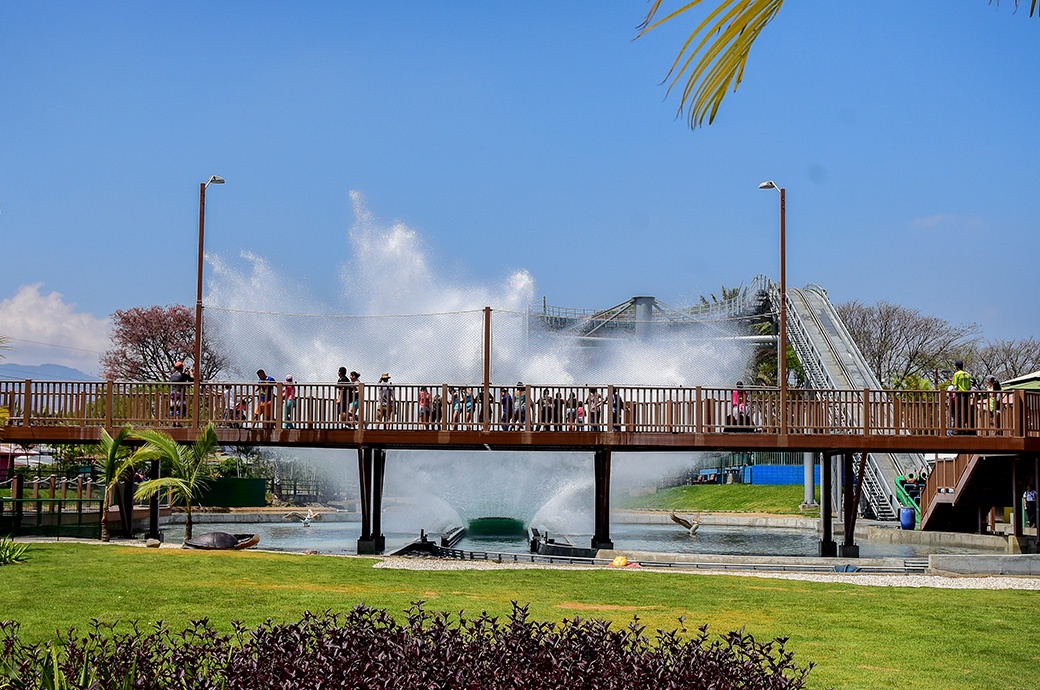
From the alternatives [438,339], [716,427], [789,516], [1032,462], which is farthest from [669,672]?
[789,516]

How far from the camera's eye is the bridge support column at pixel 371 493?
26188mm

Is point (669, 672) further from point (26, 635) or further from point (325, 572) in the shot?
point (325, 572)

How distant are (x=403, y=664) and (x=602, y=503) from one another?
19.6 m

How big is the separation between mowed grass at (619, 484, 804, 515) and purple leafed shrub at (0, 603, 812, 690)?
1670 inches

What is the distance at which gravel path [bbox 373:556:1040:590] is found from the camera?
61.5ft

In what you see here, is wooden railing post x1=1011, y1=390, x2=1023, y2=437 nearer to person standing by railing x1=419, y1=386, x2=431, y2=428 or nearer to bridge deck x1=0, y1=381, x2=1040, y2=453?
bridge deck x1=0, y1=381, x2=1040, y2=453

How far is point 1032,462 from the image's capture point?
28391 millimetres

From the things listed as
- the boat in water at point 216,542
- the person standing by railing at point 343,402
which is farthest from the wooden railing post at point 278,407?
the boat in water at point 216,542

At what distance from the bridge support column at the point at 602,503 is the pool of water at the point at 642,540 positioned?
193cm

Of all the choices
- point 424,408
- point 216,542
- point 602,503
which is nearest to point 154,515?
point 216,542

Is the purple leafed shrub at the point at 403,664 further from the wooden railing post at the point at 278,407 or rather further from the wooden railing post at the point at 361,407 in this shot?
the wooden railing post at the point at 278,407

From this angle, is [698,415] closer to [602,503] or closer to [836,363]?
[602,503]

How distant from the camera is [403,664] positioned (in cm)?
697

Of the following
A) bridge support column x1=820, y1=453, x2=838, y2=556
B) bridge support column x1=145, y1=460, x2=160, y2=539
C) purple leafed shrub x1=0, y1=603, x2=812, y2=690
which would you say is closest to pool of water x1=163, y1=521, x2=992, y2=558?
bridge support column x1=820, y1=453, x2=838, y2=556
